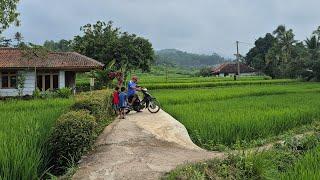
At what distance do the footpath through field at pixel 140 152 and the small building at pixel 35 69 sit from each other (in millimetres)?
17216

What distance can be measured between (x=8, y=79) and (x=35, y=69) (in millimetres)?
2336

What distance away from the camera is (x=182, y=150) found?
9.04 meters

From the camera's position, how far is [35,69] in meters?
27.1

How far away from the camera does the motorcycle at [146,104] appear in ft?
46.7

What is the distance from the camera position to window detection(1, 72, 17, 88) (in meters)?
28.1

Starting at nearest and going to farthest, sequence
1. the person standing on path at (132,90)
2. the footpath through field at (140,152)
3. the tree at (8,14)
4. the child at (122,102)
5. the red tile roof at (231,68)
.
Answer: the footpath through field at (140,152) < the child at (122,102) < the person standing on path at (132,90) < the tree at (8,14) < the red tile roof at (231,68)

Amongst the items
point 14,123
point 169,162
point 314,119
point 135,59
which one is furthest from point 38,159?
point 135,59

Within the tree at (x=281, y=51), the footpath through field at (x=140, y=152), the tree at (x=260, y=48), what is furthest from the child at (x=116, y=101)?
the tree at (x=260, y=48)

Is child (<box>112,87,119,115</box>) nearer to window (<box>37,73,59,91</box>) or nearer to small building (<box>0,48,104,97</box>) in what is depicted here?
small building (<box>0,48,104,97</box>)

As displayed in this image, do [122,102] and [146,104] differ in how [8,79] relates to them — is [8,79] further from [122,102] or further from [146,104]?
[122,102]

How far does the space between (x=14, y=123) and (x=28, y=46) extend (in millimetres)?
14710

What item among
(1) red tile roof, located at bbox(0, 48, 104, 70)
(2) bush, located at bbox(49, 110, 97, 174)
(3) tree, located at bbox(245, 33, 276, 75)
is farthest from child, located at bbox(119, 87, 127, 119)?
(3) tree, located at bbox(245, 33, 276, 75)

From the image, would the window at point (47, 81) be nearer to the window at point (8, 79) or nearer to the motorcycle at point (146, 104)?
the window at point (8, 79)

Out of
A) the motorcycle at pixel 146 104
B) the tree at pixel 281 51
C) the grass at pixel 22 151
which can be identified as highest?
the tree at pixel 281 51
